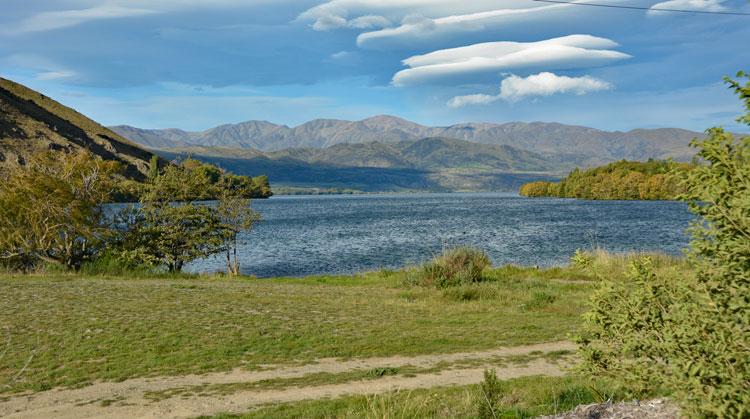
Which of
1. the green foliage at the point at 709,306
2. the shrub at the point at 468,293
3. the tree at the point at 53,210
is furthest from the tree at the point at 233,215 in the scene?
the green foliage at the point at 709,306

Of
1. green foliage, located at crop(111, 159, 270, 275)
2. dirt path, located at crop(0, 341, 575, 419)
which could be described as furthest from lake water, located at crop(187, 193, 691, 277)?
dirt path, located at crop(0, 341, 575, 419)

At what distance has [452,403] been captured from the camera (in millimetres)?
9383

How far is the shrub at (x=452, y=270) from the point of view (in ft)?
90.1

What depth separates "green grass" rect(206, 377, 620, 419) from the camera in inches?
335

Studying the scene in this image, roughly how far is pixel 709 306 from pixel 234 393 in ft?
29.6

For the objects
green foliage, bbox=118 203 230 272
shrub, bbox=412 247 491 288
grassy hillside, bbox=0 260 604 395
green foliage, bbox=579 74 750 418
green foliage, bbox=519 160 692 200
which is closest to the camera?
green foliage, bbox=579 74 750 418

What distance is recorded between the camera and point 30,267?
1178 inches

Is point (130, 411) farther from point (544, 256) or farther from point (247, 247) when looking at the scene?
point (247, 247)

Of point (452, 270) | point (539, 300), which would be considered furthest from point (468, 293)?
point (452, 270)

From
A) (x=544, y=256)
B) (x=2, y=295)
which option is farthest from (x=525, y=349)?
(x=544, y=256)

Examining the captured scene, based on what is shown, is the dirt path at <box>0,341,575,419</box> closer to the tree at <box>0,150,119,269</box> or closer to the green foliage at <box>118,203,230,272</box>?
the tree at <box>0,150,119,269</box>

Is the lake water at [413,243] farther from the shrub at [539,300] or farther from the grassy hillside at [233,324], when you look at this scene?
the grassy hillside at [233,324]

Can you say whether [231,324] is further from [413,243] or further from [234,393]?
[413,243]

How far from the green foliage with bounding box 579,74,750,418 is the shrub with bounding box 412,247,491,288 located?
21587mm
